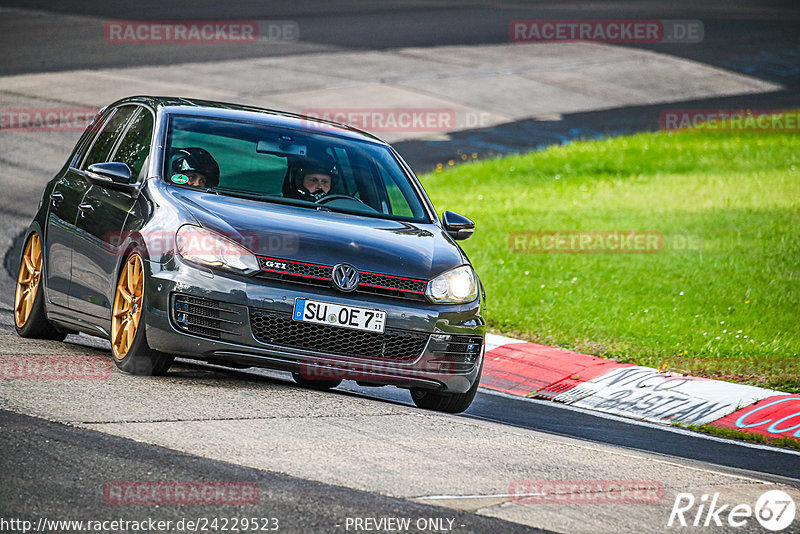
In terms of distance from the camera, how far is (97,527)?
15.1ft

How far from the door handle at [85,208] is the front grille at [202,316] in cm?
146

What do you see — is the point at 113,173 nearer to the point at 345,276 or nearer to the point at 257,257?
the point at 257,257

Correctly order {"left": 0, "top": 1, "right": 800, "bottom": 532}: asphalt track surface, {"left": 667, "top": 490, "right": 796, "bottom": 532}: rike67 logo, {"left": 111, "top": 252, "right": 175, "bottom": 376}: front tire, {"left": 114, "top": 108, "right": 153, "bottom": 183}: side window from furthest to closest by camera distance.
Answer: {"left": 114, "top": 108, "right": 153, "bottom": 183}: side window, {"left": 111, "top": 252, "right": 175, "bottom": 376}: front tire, {"left": 667, "top": 490, "right": 796, "bottom": 532}: rike67 logo, {"left": 0, "top": 1, "right": 800, "bottom": 532}: asphalt track surface

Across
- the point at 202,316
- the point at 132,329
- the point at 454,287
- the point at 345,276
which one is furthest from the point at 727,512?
the point at 132,329

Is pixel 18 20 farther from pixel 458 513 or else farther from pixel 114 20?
pixel 458 513

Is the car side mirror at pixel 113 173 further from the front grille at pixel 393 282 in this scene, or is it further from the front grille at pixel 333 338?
the front grille at pixel 393 282

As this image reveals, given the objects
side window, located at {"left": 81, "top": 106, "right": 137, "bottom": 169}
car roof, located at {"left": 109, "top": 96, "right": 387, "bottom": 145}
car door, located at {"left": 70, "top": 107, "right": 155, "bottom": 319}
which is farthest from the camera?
side window, located at {"left": 81, "top": 106, "right": 137, "bottom": 169}

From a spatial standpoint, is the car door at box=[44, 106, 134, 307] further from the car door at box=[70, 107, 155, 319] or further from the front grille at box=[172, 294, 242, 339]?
the front grille at box=[172, 294, 242, 339]

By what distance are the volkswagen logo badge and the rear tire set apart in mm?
1164

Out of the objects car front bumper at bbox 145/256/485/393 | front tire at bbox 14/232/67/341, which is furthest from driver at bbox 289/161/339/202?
front tire at bbox 14/232/67/341

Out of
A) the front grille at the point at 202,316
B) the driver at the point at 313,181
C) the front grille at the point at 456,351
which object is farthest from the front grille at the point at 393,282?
the driver at the point at 313,181

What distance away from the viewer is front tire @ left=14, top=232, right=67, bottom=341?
8.66 metres

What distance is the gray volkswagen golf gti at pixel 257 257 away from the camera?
6.91 m

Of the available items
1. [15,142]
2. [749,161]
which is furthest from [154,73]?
[749,161]
